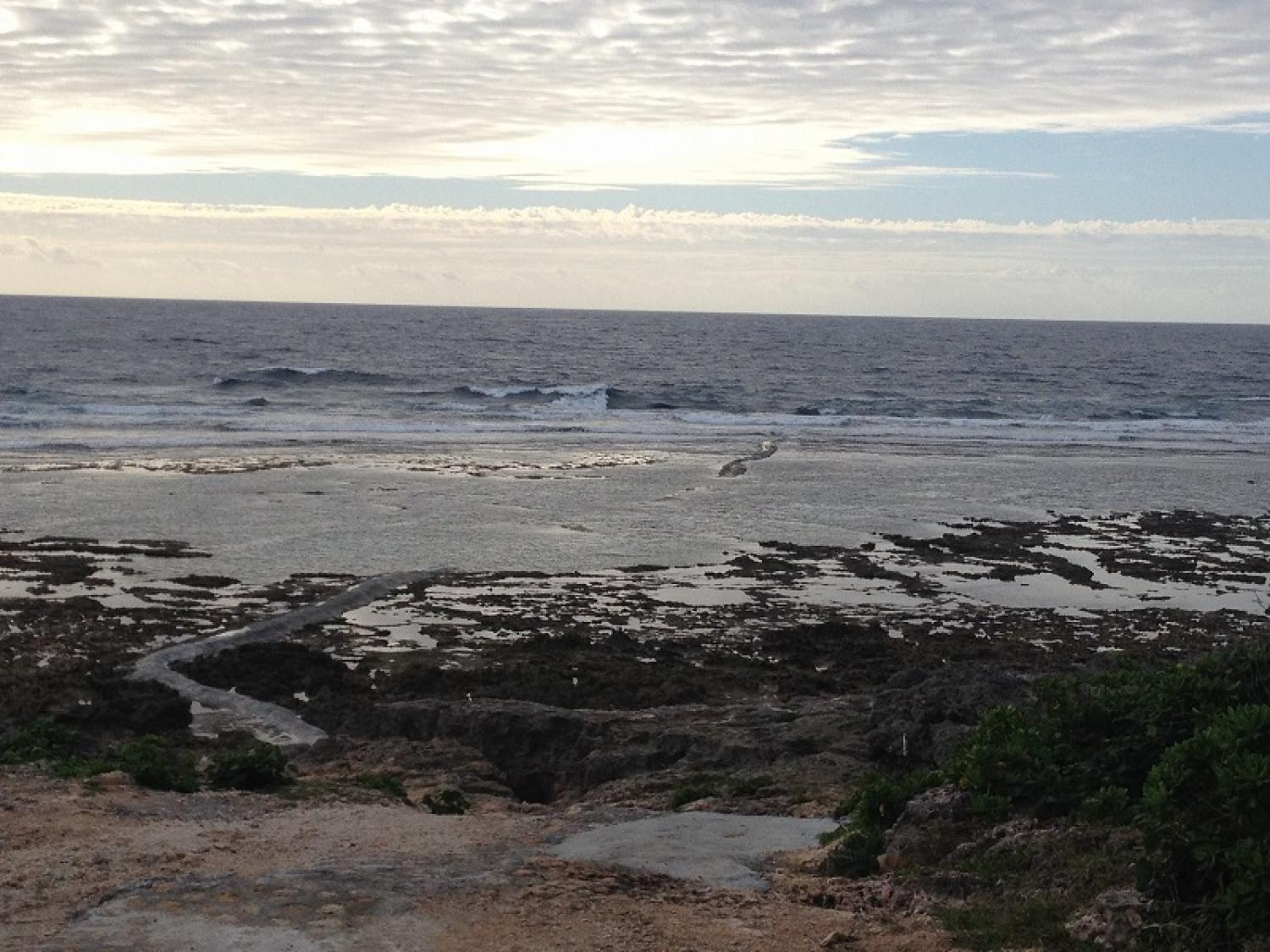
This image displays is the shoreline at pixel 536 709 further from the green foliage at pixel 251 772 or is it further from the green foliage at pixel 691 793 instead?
the green foliage at pixel 251 772

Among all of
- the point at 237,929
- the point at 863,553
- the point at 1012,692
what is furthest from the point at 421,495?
the point at 237,929

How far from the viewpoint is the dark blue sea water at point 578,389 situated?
1885 inches

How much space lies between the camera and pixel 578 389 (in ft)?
215

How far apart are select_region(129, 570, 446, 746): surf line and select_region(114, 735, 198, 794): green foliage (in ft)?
5.40

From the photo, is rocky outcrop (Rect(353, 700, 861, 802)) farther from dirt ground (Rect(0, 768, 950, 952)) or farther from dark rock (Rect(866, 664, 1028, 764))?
dirt ground (Rect(0, 768, 950, 952))

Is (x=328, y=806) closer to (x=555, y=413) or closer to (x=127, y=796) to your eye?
(x=127, y=796)

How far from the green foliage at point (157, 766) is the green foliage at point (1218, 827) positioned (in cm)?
735

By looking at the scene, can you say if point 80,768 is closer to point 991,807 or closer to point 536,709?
point 536,709

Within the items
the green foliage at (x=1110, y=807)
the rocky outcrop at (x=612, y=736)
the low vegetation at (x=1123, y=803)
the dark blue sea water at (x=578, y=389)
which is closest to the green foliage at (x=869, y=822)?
the low vegetation at (x=1123, y=803)

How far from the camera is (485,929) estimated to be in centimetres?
720

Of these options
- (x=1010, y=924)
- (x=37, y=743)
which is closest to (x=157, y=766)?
(x=37, y=743)

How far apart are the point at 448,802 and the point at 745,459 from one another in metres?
28.8

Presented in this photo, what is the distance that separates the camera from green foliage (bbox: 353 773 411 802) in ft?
35.7

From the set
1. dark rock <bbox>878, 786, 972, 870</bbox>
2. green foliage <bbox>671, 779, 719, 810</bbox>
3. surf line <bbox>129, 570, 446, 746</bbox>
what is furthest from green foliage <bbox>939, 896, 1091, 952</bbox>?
surf line <bbox>129, 570, 446, 746</bbox>
